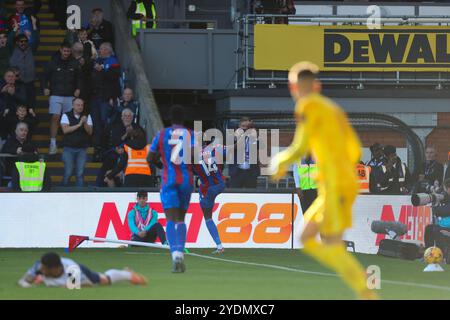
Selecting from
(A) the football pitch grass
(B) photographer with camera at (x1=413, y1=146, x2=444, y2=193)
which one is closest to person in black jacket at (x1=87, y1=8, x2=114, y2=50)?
(A) the football pitch grass

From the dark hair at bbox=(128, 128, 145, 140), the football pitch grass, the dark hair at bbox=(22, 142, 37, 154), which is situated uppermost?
the dark hair at bbox=(128, 128, 145, 140)

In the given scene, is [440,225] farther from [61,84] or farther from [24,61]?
[24,61]

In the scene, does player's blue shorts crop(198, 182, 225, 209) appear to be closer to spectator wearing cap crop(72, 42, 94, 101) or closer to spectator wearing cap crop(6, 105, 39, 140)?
spectator wearing cap crop(6, 105, 39, 140)

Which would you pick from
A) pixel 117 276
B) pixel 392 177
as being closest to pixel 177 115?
pixel 117 276

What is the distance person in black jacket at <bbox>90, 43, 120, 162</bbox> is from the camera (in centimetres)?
2662

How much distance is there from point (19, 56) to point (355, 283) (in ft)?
55.4

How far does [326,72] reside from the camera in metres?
28.9

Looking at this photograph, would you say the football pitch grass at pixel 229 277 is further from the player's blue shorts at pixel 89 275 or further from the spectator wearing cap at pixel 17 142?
the spectator wearing cap at pixel 17 142

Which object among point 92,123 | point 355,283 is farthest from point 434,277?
point 92,123

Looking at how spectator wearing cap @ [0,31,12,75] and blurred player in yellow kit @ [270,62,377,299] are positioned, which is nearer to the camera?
blurred player in yellow kit @ [270,62,377,299]

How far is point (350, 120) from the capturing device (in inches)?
1130

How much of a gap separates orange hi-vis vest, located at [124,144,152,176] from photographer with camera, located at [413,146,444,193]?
16.5 feet

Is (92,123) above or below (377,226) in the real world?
above
